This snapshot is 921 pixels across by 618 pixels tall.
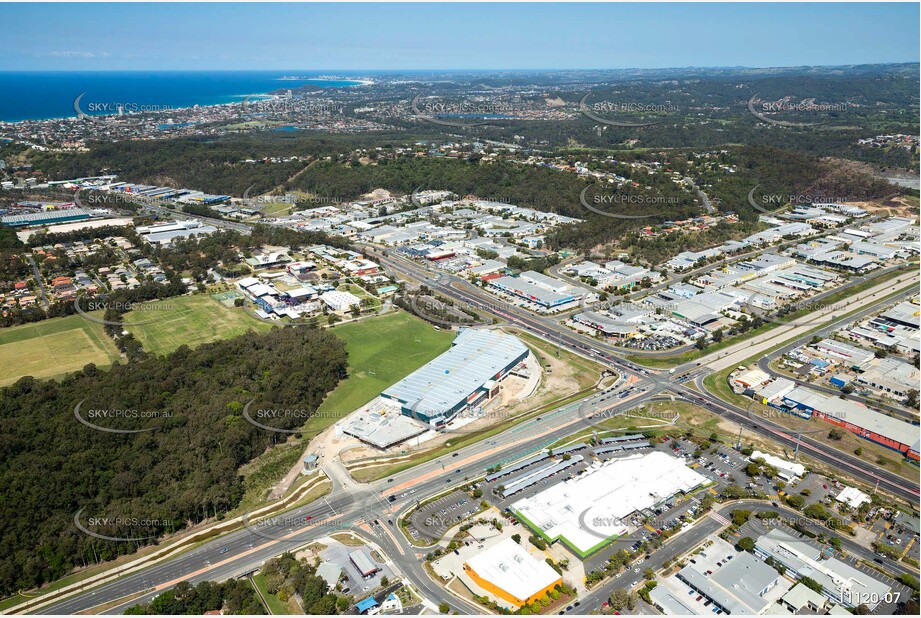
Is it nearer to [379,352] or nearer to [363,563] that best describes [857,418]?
[363,563]

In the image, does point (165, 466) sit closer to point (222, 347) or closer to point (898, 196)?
point (222, 347)

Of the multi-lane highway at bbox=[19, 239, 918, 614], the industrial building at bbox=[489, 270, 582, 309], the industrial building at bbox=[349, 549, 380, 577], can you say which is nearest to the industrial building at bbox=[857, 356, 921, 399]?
the multi-lane highway at bbox=[19, 239, 918, 614]

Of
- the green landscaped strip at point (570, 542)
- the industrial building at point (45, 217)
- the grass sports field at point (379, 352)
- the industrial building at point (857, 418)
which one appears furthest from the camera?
the industrial building at point (45, 217)

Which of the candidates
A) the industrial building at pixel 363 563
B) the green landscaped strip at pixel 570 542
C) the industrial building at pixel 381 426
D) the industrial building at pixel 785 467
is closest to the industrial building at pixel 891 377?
the industrial building at pixel 785 467

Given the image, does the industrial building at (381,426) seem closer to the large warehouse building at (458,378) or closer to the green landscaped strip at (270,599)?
the large warehouse building at (458,378)

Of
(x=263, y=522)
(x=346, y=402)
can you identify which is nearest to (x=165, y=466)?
(x=263, y=522)

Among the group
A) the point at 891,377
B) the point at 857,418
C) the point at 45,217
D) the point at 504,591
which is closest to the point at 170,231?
the point at 45,217

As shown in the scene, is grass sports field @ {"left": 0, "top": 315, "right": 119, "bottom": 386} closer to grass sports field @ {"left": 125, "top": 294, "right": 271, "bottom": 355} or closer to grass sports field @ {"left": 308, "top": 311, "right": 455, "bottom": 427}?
grass sports field @ {"left": 125, "top": 294, "right": 271, "bottom": 355}
